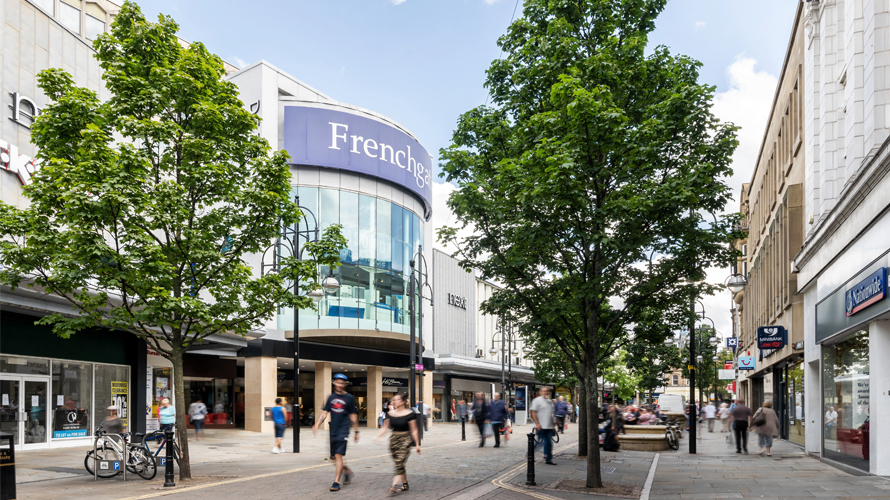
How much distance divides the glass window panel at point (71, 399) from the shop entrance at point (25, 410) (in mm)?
367

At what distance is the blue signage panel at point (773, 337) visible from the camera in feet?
82.7

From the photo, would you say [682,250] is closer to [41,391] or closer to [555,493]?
[555,493]

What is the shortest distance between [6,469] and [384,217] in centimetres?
2950

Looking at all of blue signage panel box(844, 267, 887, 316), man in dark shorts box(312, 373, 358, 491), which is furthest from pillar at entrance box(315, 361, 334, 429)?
blue signage panel box(844, 267, 887, 316)

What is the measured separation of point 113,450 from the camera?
13.4m

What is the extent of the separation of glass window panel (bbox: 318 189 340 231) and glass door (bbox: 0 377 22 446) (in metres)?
17.5

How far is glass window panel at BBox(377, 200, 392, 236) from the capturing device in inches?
1510

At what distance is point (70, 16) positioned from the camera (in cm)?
5775

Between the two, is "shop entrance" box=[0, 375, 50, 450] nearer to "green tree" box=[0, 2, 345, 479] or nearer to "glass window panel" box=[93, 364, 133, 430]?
"glass window panel" box=[93, 364, 133, 430]

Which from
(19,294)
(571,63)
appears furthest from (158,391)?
(571,63)

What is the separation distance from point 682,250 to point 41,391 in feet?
59.2

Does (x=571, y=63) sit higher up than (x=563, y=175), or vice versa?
(x=571, y=63)

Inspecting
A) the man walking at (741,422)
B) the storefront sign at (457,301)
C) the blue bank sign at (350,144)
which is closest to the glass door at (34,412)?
the blue bank sign at (350,144)

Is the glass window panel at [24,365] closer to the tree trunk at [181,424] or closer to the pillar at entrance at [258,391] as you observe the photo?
the tree trunk at [181,424]
